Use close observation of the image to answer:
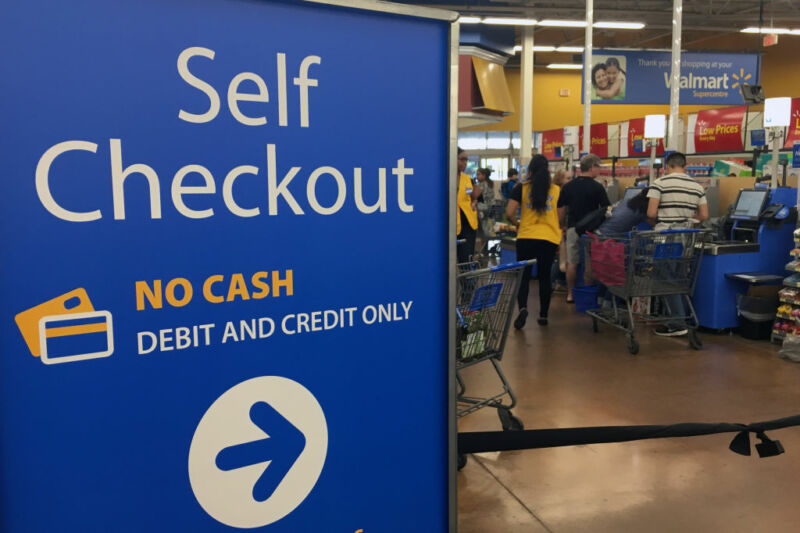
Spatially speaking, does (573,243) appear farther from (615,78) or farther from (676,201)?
(615,78)

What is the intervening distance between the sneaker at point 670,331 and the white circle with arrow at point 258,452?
5.22 metres

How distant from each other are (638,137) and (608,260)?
729 cm

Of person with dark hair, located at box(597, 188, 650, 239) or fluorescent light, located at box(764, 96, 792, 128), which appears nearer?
fluorescent light, located at box(764, 96, 792, 128)

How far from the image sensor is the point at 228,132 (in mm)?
1374

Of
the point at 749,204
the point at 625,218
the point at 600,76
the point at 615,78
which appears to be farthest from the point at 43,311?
the point at 615,78

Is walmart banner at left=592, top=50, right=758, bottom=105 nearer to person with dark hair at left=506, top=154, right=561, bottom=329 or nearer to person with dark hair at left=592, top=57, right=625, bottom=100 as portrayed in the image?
person with dark hair at left=592, top=57, right=625, bottom=100

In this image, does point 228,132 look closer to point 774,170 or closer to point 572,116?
point 774,170

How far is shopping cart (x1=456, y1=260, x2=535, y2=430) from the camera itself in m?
3.53

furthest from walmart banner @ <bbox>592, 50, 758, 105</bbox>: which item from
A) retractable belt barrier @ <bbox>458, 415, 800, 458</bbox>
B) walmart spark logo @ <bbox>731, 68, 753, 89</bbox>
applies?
retractable belt barrier @ <bbox>458, 415, 800, 458</bbox>

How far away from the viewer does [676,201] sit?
6.05 m

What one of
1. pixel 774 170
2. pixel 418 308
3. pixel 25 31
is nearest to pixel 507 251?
pixel 774 170

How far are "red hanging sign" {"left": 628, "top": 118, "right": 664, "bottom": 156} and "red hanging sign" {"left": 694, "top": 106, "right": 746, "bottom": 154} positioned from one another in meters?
0.58

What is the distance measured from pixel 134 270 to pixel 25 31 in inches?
16.9

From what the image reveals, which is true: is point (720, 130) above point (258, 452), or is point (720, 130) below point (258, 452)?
above
